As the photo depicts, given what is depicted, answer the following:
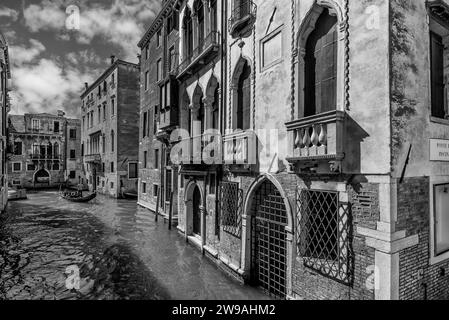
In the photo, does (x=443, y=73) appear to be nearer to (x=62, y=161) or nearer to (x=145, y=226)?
(x=145, y=226)

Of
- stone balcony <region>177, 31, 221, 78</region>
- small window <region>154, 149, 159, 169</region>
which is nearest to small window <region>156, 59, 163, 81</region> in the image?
small window <region>154, 149, 159, 169</region>

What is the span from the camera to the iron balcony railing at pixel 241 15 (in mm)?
7613

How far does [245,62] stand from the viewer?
8250 mm

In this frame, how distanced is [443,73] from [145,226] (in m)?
14.1

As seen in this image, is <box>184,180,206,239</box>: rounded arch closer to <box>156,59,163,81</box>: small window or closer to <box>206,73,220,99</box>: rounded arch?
<box>206,73,220,99</box>: rounded arch

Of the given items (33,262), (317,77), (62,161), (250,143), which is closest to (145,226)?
(33,262)

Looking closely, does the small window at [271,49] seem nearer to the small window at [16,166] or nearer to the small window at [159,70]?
the small window at [159,70]

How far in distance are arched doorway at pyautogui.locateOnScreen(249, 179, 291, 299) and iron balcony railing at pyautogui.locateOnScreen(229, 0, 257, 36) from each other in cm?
482

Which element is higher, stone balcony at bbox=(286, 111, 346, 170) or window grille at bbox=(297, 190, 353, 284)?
stone balcony at bbox=(286, 111, 346, 170)

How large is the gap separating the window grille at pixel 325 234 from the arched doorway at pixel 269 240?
0.69 meters

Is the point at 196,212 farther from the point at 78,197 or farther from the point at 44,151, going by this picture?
the point at 44,151

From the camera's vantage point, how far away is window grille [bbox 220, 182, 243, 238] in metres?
8.05

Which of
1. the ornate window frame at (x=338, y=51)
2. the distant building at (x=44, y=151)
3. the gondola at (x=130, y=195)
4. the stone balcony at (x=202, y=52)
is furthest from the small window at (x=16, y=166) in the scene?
the ornate window frame at (x=338, y=51)

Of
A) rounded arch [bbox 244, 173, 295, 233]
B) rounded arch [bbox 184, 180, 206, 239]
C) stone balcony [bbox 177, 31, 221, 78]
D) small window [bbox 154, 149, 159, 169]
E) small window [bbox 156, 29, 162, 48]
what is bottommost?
rounded arch [bbox 184, 180, 206, 239]
